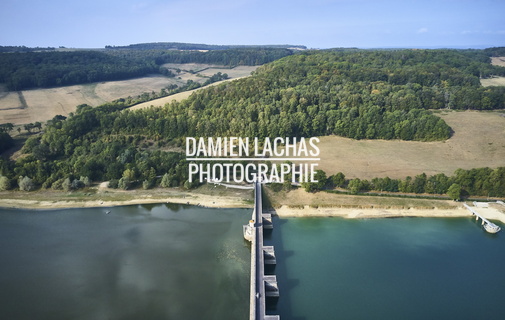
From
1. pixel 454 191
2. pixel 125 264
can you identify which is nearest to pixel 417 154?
pixel 454 191

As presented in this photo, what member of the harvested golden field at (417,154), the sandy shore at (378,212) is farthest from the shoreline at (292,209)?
the harvested golden field at (417,154)

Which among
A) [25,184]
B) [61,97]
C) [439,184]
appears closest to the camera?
[439,184]

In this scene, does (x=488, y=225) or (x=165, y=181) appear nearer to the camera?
(x=488, y=225)

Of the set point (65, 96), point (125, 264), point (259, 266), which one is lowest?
point (125, 264)

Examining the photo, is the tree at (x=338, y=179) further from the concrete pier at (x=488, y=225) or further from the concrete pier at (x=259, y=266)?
the concrete pier at (x=488, y=225)

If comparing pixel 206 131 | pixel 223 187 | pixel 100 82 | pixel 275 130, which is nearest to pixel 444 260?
pixel 223 187

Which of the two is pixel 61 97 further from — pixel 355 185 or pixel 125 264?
pixel 355 185

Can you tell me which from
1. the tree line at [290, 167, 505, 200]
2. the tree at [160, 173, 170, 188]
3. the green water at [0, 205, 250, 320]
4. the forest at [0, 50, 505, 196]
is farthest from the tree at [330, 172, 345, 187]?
the tree at [160, 173, 170, 188]
